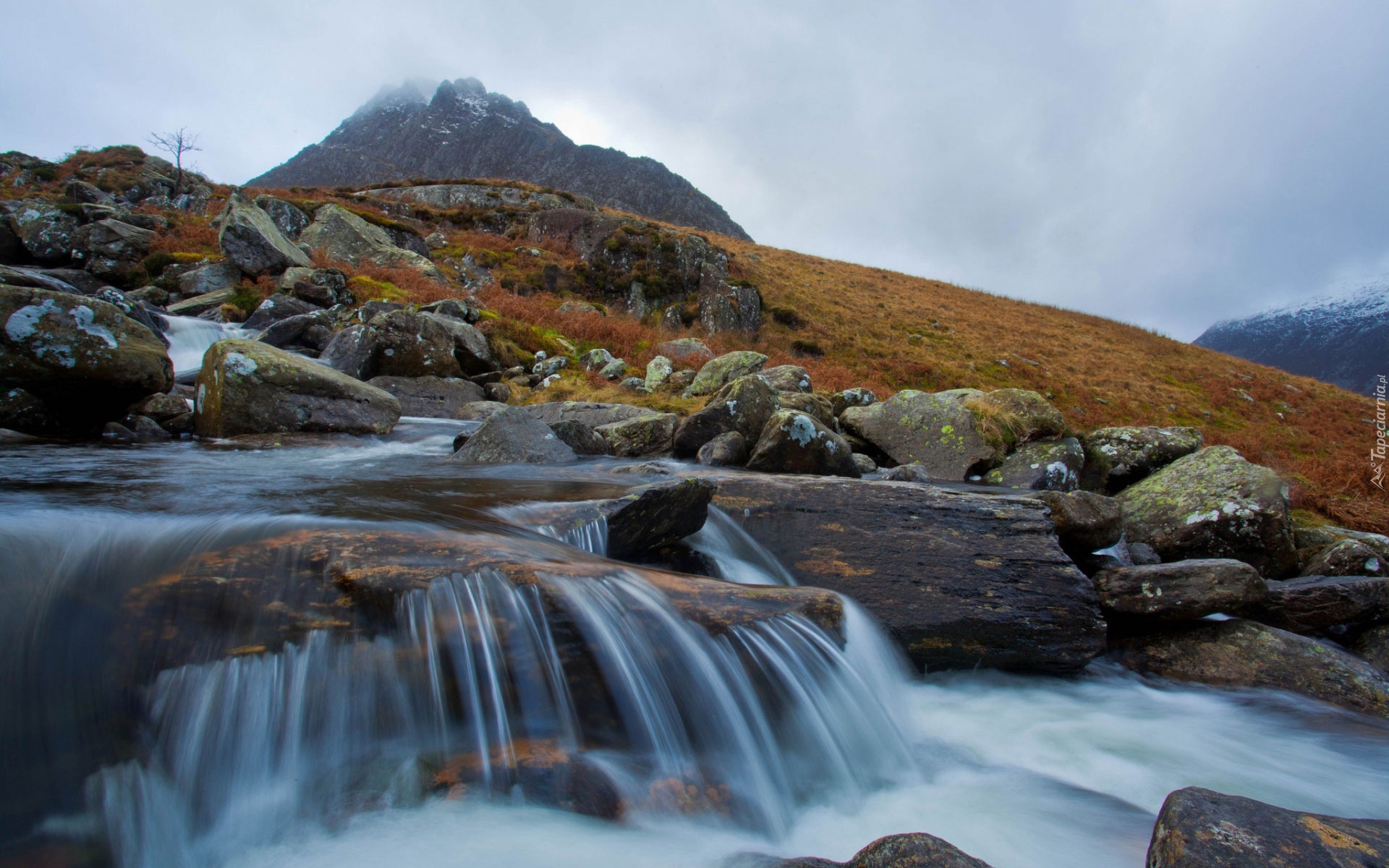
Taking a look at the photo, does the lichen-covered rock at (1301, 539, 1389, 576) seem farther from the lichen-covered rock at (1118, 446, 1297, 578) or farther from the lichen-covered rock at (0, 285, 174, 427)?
the lichen-covered rock at (0, 285, 174, 427)

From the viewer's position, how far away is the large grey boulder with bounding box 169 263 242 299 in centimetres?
1467

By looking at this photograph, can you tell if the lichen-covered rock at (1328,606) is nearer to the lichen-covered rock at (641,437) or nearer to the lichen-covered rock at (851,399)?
the lichen-covered rock at (641,437)

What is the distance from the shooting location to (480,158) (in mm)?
91625

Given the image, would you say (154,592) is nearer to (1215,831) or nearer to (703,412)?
(1215,831)

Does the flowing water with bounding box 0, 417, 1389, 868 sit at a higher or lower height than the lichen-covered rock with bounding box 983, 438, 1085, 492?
lower

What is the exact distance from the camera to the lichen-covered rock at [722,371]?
12.8m

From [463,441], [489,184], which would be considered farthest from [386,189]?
[463,441]

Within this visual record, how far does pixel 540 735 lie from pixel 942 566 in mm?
3439

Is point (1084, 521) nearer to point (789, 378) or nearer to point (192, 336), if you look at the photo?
point (789, 378)

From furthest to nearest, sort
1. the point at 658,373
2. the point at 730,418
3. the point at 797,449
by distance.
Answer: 1. the point at 658,373
2. the point at 730,418
3. the point at 797,449

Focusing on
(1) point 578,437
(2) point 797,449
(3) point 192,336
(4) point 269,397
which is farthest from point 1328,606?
(3) point 192,336

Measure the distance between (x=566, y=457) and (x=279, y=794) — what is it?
575 cm

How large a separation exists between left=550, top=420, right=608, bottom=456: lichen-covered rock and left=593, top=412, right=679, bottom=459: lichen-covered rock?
0.88 feet

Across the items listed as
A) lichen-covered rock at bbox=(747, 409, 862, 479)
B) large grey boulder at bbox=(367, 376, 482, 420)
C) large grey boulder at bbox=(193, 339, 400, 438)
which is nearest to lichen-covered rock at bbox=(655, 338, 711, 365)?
large grey boulder at bbox=(367, 376, 482, 420)
